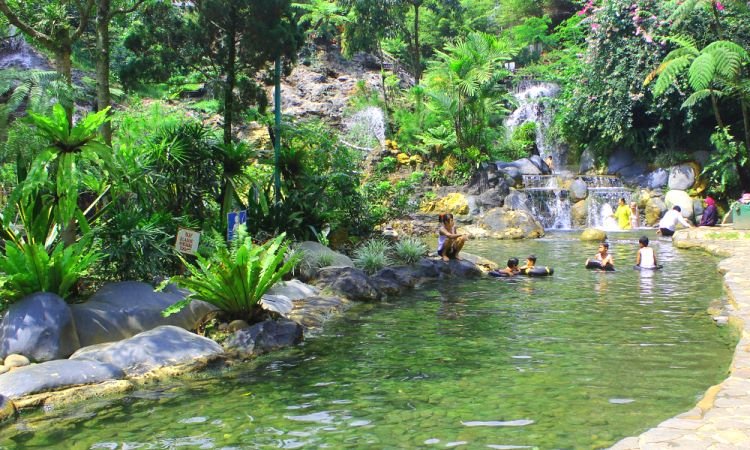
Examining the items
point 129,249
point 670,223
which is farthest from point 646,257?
point 129,249

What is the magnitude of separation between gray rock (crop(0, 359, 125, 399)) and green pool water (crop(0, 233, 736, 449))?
0.36 metres

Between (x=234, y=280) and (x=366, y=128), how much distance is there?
73.7ft

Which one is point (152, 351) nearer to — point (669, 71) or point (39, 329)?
point (39, 329)

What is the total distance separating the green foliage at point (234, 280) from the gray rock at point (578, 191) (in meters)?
17.7

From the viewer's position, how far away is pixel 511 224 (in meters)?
21.5

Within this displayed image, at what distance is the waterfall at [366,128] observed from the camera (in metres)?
29.2

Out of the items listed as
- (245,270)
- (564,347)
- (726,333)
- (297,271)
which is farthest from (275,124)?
(726,333)

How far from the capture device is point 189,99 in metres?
31.3

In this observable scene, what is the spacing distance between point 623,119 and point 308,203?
1597 cm

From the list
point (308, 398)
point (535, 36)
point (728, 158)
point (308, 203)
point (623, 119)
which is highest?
point (535, 36)

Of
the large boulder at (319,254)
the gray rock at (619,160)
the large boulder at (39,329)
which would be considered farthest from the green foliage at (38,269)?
the gray rock at (619,160)

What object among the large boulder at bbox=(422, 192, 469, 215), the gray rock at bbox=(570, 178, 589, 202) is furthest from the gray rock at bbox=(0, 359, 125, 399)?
the gray rock at bbox=(570, 178, 589, 202)

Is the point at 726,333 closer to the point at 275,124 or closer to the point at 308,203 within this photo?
the point at 308,203

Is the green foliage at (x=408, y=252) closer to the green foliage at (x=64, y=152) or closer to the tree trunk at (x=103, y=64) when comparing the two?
the tree trunk at (x=103, y=64)
